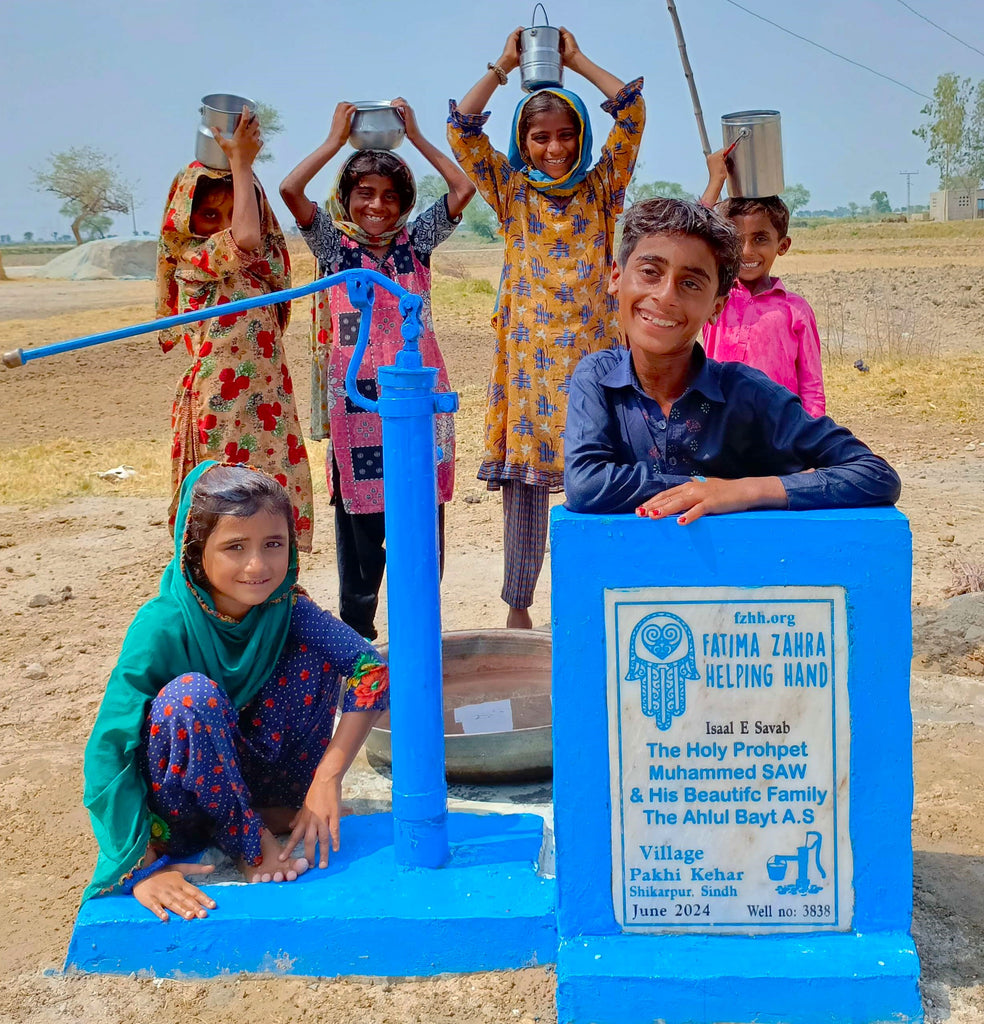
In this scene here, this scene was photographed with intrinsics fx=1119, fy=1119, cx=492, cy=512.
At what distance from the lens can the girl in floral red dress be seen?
3.59 metres

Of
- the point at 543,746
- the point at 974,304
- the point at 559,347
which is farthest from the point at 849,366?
the point at 543,746

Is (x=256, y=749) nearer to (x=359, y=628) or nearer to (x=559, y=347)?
(x=359, y=628)

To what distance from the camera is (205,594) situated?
8.16 feet

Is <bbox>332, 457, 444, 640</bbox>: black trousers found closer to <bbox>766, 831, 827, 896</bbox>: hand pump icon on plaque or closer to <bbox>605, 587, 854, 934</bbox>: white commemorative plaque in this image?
<bbox>605, 587, 854, 934</bbox>: white commemorative plaque

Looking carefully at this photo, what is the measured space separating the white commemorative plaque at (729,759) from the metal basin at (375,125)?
6.98ft

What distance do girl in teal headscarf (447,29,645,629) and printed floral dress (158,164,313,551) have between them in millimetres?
723

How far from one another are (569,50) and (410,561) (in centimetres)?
227

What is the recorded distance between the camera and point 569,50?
381 cm

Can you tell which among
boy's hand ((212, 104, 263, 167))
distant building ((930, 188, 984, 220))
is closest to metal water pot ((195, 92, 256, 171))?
boy's hand ((212, 104, 263, 167))

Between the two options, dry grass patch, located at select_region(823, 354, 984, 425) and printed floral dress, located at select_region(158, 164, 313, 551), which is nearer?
printed floral dress, located at select_region(158, 164, 313, 551)

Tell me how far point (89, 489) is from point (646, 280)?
541 centimetres

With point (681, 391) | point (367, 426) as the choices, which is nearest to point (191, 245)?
point (367, 426)

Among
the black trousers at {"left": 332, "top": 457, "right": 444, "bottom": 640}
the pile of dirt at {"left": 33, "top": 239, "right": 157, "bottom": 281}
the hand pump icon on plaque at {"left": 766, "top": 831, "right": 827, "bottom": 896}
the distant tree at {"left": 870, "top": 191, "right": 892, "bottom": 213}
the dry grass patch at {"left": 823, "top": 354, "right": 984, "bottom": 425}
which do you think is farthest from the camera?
the distant tree at {"left": 870, "top": 191, "right": 892, "bottom": 213}

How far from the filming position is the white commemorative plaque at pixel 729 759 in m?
2.04
